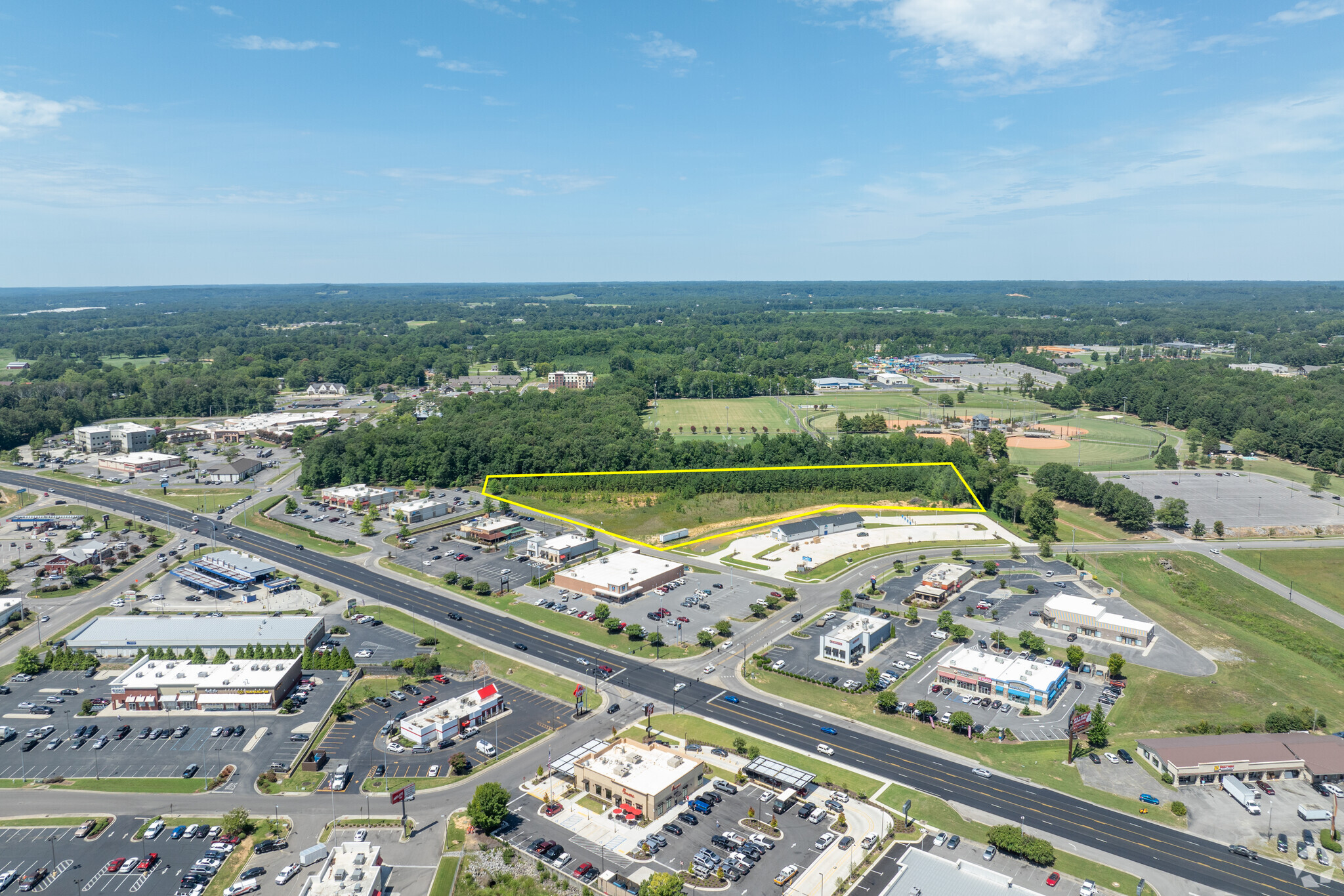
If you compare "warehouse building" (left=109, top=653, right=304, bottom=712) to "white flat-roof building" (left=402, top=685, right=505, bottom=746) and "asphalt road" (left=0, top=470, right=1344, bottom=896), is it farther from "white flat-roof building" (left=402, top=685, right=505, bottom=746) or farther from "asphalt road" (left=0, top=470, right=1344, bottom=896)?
"asphalt road" (left=0, top=470, right=1344, bottom=896)

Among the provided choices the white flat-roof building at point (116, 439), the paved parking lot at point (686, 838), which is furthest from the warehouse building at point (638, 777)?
the white flat-roof building at point (116, 439)

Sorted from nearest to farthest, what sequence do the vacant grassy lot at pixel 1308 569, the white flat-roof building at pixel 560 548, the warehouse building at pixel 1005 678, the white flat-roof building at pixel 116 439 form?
the warehouse building at pixel 1005 678, the vacant grassy lot at pixel 1308 569, the white flat-roof building at pixel 560 548, the white flat-roof building at pixel 116 439

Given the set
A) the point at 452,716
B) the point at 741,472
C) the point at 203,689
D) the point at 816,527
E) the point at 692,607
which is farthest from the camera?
the point at 741,472

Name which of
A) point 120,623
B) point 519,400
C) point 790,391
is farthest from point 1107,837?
point 790,391

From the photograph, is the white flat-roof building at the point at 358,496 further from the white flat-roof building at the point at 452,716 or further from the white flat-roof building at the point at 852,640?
the white flat-roof building at the point at 852,640

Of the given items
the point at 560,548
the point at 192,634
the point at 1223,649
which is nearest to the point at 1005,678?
the point at 1223,649

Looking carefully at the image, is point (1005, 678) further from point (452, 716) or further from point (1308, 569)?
point (1308, 569)
